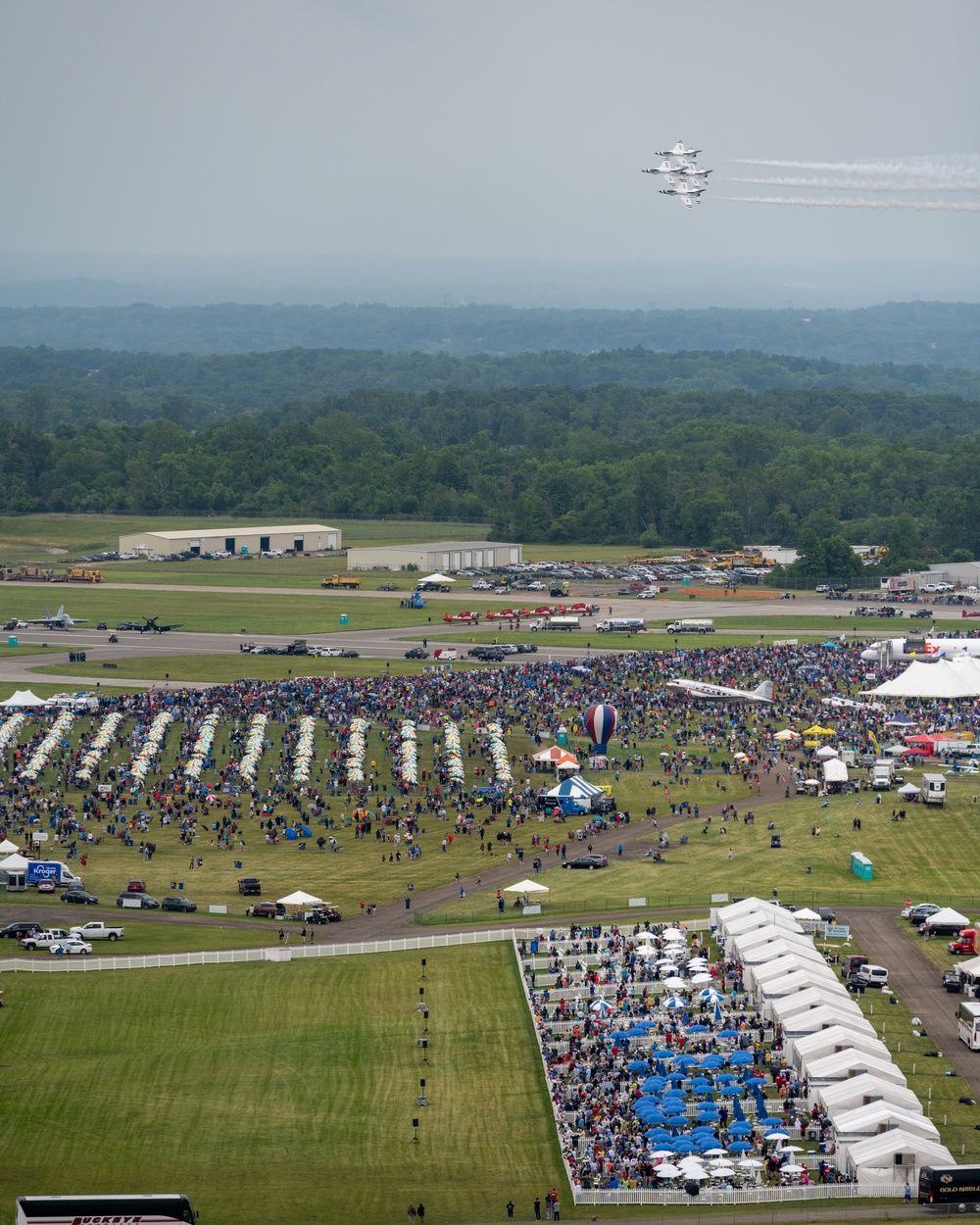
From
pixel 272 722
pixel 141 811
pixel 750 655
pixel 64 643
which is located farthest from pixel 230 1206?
pixel 64 643

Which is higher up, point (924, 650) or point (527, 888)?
point (527, 888)

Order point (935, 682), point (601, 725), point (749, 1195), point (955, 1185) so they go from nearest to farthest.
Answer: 1. point (955, 1185)
2. point (749, 1195)
3. point (601, 725)
4. point (935, 682)

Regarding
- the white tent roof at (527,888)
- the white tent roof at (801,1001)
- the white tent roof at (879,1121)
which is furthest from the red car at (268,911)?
the white tent roof at (879,1121)

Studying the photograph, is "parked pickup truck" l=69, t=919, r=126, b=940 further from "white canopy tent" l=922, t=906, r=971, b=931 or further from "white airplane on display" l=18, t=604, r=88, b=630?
"white airplane on display" l=18, t=604, r=88, b=630

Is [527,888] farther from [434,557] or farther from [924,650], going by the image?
[434,557]

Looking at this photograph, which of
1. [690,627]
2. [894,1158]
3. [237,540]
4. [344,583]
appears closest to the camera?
[894,1158]

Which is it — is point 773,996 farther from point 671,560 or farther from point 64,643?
point 671,560

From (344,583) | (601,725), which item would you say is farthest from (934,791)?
(344,583)
